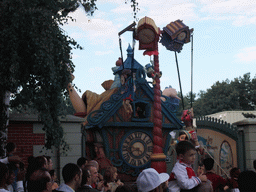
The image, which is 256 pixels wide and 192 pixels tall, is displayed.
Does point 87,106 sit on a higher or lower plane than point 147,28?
lower

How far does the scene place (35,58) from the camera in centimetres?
670

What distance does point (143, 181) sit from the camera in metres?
3.10

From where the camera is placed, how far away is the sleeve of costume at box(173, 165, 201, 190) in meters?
3.77

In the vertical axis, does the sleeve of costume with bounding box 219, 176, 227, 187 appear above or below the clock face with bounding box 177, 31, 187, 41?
below

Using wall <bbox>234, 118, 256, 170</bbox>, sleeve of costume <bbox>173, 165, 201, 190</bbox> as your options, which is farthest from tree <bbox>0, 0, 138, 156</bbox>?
wall <bbox>234, 118, 256, 170</bbox>

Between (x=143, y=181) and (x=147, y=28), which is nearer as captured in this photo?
(x=143, y=181)

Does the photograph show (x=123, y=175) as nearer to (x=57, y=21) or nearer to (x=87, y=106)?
(x=87, y=106)

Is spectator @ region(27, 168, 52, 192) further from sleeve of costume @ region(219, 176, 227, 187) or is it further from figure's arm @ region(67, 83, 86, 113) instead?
figure's arm @ region(67, 83, 86, 113)

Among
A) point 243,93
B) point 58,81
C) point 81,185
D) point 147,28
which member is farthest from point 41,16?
point 243,93

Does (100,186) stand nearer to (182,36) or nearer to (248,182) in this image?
(248,182)

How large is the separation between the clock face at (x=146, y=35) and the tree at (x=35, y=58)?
5.08 m

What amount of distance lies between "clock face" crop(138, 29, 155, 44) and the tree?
16.7ft

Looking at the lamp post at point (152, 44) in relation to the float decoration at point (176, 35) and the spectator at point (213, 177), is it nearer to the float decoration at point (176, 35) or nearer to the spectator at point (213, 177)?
the float decoration at point (176, 35)

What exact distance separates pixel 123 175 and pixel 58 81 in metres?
Answer: 6.85
